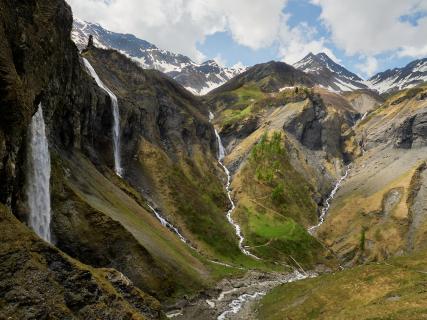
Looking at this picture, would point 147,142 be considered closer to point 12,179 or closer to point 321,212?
point 321,212

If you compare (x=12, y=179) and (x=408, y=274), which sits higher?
(x=12, y=179)

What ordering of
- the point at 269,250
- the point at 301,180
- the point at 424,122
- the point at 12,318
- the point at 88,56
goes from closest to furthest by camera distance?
the point at 12,318
the point at 269,250
the point at 88,56
the point at 301,180
the point at 424,122

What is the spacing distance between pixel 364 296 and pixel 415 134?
163m

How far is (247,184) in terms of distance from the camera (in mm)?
154750

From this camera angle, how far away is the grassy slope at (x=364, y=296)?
41703mm

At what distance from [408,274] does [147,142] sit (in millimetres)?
86250

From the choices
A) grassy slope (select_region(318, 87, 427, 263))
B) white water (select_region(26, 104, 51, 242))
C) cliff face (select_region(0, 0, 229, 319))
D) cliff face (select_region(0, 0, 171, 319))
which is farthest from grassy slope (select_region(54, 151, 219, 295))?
grassy slope (select_region(318, 87, 427, 263))

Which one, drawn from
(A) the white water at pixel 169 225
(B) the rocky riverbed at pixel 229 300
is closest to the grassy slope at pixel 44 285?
(B) the rocky riverbed at pixel 229 300

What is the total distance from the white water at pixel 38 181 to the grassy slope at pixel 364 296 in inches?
1197

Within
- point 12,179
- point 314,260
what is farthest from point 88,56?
point 12,179

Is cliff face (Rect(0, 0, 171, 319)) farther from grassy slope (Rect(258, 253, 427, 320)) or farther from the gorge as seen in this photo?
grassy slope (Rect(258, 253, 427, 320))

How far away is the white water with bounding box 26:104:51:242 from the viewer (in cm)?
4831

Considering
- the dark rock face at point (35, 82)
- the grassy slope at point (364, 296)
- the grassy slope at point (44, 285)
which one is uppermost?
the dark rock face at point (35, 82)

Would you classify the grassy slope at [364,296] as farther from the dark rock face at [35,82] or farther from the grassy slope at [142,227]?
the dark rock face at [35,82]
